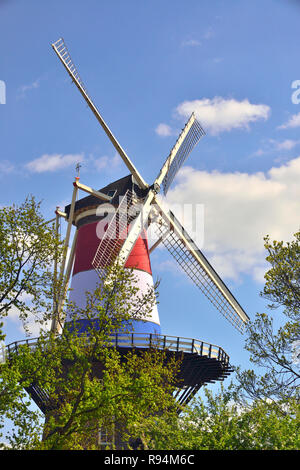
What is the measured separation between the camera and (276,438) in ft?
37.1

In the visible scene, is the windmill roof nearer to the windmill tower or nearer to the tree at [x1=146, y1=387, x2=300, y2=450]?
the windmill tower

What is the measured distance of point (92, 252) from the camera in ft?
79.5

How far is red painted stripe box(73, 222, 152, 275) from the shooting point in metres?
24.0

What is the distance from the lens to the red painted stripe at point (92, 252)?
23969 mm

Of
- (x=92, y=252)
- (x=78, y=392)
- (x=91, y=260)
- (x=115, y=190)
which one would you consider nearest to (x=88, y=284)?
(x=91, y=260)

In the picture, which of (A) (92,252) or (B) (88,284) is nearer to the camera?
(B) (88,284)

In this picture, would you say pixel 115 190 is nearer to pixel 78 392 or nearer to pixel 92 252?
pixel 92 252

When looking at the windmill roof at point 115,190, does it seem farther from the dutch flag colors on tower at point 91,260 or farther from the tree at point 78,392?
the tree at point 78,392

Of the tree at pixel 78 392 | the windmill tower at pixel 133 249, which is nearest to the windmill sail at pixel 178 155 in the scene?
the windmill tower at pixel 133 249

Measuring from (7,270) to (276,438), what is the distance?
7763mm

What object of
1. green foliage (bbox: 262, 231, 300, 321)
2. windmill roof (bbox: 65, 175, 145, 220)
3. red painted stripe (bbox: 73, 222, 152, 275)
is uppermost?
windmill roof (bbox: 65, 175, 145, 220)

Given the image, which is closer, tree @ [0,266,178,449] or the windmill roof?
tree @ [0,266,178,449]

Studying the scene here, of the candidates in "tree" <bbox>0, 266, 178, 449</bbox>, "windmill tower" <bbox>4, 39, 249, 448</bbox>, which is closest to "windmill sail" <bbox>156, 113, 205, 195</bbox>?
"windmill tower" <bbox>4, 39, 249, 448</bbox>
